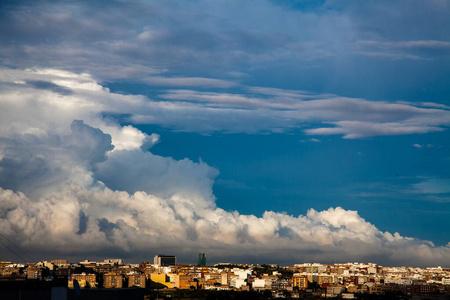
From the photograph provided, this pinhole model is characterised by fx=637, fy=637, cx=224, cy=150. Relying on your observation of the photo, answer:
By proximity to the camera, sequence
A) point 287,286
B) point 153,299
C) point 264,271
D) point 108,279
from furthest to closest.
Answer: point 264,271 < point 287,286 < point 108,279 < point 153,299

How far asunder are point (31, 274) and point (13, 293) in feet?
312

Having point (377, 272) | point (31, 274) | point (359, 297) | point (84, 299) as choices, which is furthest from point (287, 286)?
point (84, 299)

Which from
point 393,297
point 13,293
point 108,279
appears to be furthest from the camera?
point 108,279

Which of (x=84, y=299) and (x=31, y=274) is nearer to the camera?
(x=84, y=299)

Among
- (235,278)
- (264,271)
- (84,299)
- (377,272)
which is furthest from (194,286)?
(84,299)

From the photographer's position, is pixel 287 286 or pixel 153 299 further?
pixel 287 286

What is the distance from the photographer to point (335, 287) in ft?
422

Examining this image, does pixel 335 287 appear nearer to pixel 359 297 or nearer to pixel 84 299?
pixel 359 297

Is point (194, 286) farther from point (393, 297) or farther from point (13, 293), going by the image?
point (13, 293)

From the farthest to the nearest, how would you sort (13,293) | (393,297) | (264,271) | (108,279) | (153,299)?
1. (264,271)
2. (108,279)
3. (393,297)
4. (153,299)
5. (13,293)

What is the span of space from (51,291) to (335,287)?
10022 cm

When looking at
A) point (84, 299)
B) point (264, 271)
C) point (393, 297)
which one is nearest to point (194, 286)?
point (393, 297)

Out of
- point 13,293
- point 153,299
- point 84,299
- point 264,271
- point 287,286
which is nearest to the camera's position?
point 13,293

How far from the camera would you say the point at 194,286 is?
137875mm
